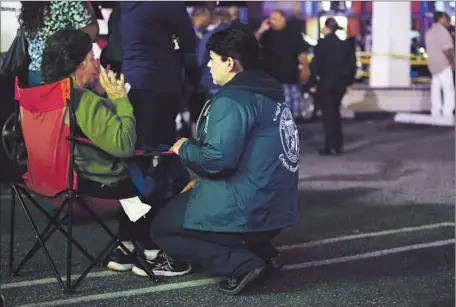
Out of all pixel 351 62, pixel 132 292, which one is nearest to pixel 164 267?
pixel 132 292

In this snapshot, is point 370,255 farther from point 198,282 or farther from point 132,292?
point 132,292

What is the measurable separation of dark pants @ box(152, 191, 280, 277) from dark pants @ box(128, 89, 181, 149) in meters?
0.67

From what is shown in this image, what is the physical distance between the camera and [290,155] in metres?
4.23

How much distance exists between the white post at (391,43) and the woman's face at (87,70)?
466 inches

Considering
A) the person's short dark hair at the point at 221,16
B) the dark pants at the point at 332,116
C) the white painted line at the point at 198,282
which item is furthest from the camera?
the dark pants at the point at 332,116

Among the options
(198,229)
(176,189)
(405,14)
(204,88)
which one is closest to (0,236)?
(176,189)

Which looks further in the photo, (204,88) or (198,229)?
(204,88)

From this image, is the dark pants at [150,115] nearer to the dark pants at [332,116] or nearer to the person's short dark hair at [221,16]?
the person's short dark hair at [221,16]

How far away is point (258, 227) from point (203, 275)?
62 cm

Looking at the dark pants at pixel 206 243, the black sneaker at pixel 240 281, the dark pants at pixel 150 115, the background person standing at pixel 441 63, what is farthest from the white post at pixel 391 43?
the black sneaker at pixel 240 281

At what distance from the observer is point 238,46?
4.18 meters

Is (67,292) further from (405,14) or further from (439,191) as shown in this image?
(405,14)

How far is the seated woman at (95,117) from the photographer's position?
408 cm

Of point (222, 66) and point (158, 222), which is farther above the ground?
point (222, 66)
